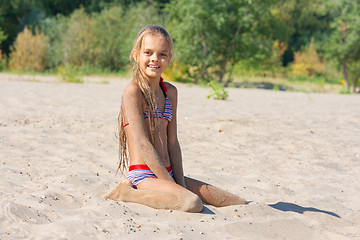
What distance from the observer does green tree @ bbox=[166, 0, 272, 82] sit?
55.9ft

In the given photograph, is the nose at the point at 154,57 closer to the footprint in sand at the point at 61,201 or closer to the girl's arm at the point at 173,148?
the girl's arm at the point at 173,148

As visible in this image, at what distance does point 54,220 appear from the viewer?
2.64 meters

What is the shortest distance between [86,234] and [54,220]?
0.34 metres

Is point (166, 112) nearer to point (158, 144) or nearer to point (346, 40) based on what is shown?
point (158, 144)

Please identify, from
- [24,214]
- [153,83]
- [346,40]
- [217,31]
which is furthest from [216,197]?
[346,40]

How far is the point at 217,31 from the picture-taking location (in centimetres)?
1802

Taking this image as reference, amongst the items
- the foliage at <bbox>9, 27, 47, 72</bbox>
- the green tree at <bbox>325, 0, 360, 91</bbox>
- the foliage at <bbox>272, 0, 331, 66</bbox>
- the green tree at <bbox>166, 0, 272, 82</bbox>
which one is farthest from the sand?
the foliage at <bbox>272, 0, 331, 66</bbox>

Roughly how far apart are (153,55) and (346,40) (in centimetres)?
1801

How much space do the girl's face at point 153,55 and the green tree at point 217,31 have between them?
13.8 metres

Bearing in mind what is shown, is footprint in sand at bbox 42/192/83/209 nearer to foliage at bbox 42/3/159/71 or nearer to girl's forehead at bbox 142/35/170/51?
girl's forehead at bbox 142/35/170/51

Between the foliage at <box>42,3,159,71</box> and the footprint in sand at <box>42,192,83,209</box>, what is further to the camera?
the foliage at <box>42,3,159,71</box>

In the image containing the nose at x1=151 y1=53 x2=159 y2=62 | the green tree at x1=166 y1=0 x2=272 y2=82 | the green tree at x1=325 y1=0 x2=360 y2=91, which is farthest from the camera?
the green tree at x1=325 y1=0 x2=360 y2=91

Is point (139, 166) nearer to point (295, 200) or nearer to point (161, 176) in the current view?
point (161, 176)

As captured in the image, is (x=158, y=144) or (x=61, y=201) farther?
(x=158, y=144)
